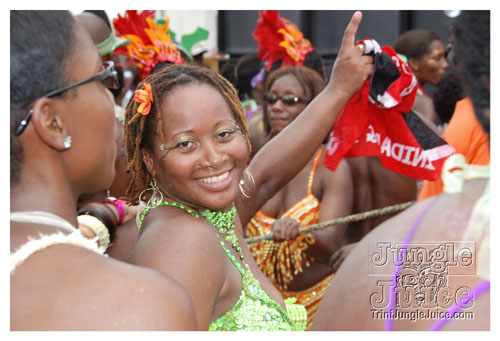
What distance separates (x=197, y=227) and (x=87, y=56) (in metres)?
0.60

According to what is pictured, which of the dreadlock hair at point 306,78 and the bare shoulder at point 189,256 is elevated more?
the bare shoulder at point 189,256

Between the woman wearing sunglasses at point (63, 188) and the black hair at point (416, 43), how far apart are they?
4916mm

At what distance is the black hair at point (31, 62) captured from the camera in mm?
1265

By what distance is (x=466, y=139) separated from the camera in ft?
9.85

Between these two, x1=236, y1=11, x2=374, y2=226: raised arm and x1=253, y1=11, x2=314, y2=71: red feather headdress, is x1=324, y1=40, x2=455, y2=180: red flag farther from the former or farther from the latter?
x1=253, y1=11, x2=314, y2=71: red feather headdress

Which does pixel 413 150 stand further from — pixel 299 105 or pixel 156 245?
pixel 299 105

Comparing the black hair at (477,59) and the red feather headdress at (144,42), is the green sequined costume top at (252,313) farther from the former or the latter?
the red feather headdress at (144,42)

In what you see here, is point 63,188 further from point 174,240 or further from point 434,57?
point 434,57

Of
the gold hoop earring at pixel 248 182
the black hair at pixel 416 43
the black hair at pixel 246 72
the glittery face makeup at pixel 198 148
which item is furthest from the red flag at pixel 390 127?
the black hair at pixel 246 72

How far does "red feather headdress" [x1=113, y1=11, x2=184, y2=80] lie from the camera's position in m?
3.70

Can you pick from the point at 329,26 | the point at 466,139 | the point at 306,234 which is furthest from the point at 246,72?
the point at 466,139

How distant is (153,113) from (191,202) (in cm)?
31

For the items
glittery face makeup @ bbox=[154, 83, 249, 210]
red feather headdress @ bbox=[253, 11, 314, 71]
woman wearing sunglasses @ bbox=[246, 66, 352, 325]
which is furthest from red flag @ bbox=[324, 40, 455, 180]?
red feather headdress @ bbox=[253, 11, 314, 71]
